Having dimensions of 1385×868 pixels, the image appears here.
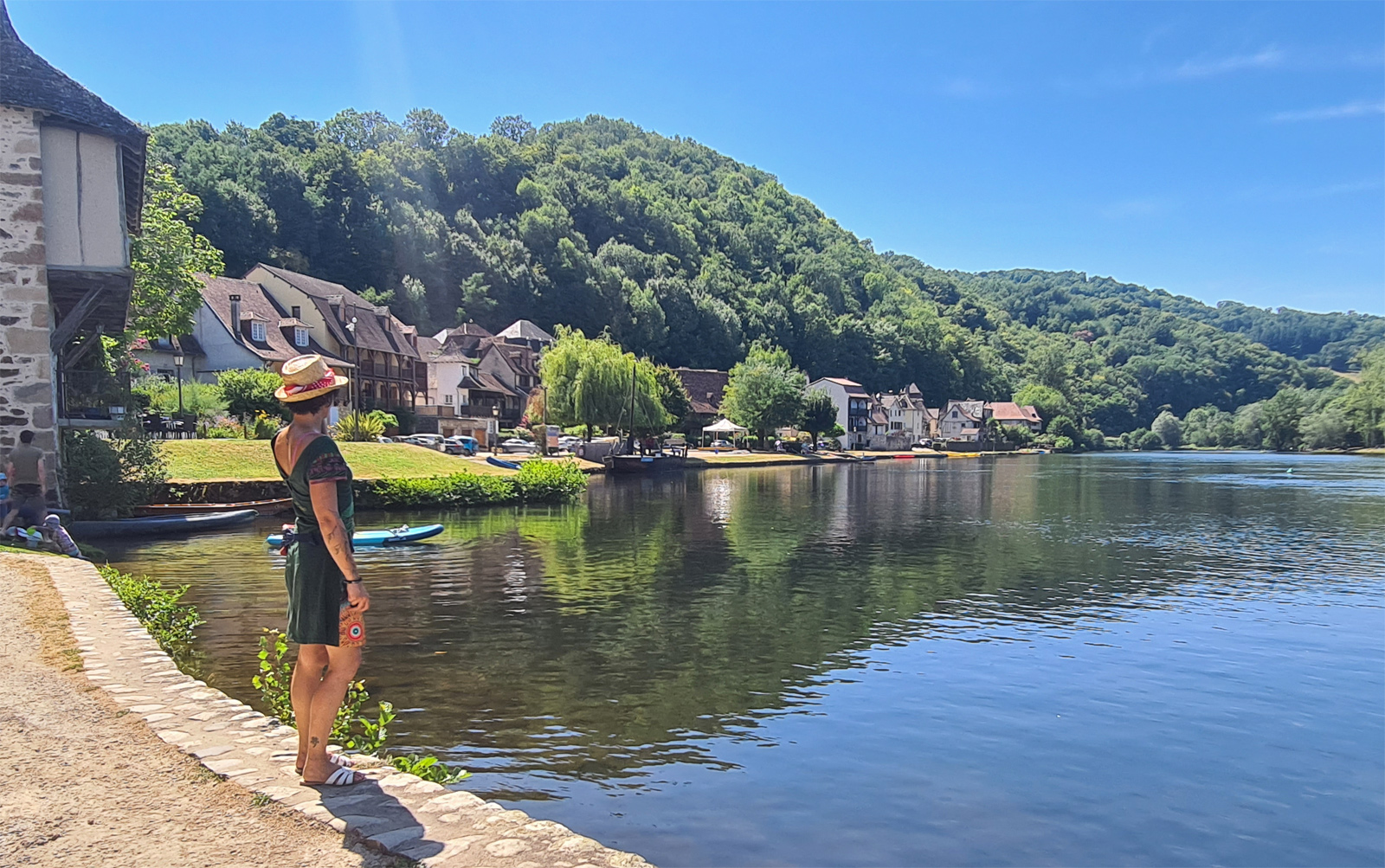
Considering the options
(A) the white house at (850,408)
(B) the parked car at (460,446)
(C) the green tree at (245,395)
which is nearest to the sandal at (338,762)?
(C) the green tree at (245,395)

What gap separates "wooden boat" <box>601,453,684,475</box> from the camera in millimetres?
59938

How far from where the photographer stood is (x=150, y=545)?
23406 mm

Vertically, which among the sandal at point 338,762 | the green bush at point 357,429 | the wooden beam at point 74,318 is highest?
the wooden beam at point 74,318

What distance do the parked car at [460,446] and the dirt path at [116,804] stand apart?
1733 inches

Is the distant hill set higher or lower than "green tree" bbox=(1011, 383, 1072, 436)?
higher

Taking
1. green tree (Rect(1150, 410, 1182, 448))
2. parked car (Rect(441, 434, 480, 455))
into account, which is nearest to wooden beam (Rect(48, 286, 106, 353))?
parked car (Rect(441, 434, 480, 455))

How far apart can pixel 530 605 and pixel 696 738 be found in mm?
7705

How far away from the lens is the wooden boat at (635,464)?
59938 millimetres

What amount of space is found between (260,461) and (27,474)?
47.7ft

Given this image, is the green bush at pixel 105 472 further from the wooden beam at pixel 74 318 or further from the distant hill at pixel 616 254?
the distant hill at pixel 616 254

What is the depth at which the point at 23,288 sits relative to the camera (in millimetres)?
19109

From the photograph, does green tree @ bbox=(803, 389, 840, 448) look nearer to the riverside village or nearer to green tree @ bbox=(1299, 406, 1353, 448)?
the riverside village

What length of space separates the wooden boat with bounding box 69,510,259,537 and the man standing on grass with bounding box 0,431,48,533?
330 cm

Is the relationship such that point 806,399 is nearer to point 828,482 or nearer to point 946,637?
point 828,482
